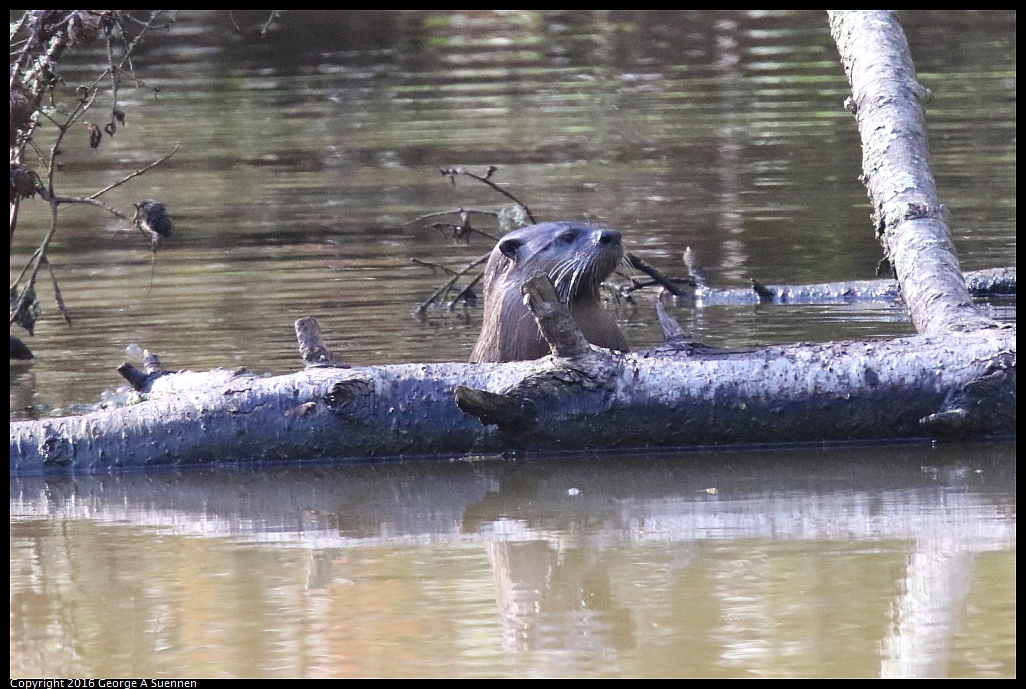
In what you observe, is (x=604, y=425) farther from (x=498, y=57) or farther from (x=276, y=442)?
(x=498, y=57)

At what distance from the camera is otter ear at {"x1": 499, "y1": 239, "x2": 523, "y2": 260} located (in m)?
6.07

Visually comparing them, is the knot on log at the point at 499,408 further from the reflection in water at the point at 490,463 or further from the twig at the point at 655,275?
the twig at the point at 655,275

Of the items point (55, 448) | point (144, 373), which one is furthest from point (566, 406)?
point (144, 373)

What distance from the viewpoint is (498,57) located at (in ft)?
67.5

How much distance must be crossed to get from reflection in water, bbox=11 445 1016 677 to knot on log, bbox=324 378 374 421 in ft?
0.72

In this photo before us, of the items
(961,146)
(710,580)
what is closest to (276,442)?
(710,580)

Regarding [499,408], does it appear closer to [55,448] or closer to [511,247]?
[511,247]

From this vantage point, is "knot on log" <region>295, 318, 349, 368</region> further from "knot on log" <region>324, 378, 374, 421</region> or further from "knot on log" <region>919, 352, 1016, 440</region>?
"knot on log" <region>919, 352, 1016, 440</region>

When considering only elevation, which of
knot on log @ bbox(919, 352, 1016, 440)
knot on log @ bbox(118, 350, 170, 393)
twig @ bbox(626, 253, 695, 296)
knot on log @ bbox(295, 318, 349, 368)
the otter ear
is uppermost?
the otter ear

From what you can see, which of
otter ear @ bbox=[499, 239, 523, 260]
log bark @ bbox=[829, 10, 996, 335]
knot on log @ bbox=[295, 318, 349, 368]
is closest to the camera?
knot on log @ bbox=[295, 318, 349, 368]

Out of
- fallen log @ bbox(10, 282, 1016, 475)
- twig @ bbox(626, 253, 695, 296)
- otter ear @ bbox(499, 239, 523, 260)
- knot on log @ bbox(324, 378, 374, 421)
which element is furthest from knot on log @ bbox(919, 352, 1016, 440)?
twig @ bbox(626, 253, 695, 296)

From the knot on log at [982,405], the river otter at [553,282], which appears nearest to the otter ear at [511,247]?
the river otter at [553,282]

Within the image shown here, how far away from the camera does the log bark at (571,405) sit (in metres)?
5.17

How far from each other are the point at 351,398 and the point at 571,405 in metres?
0.72
